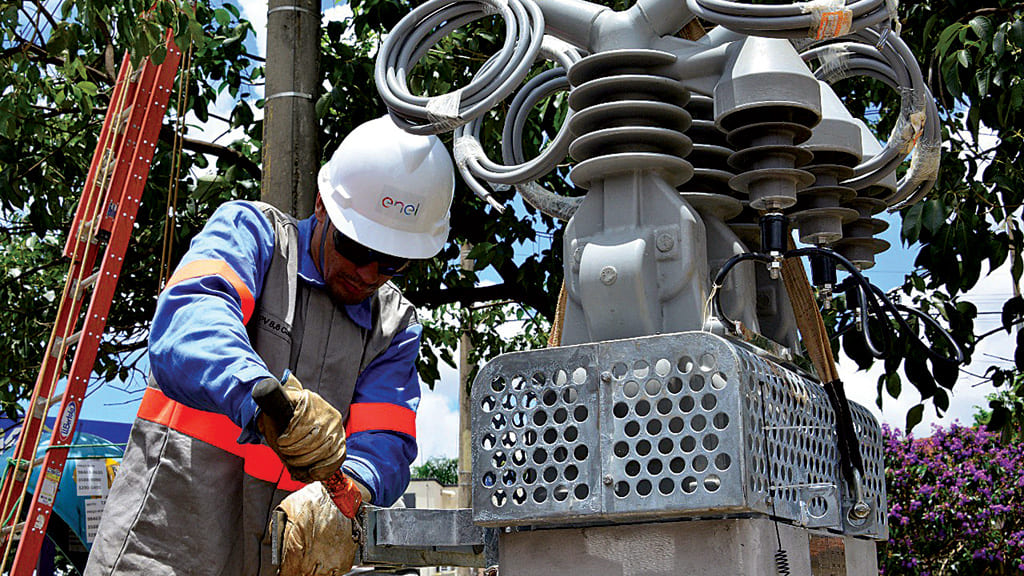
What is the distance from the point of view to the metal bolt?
6.52 feet

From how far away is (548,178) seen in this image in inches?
210

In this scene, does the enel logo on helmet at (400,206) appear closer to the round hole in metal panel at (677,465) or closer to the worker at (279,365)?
the worker at (279,365)

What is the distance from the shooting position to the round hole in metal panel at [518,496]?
192 centimetres

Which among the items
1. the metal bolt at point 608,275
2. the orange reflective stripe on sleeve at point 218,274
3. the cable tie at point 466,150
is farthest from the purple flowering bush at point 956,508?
the metal bolt at point 608,275

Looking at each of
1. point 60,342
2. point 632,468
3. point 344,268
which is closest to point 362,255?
point 344,268

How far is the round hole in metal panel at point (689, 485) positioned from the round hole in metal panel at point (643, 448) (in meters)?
0.08

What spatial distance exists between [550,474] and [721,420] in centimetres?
31

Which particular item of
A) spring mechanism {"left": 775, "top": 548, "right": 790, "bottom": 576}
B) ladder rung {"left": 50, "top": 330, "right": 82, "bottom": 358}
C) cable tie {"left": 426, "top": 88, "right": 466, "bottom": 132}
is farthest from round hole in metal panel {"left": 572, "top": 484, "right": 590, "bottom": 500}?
ladder rung {"left": 50, "top": 330, "right": 82, "bottom": 358}

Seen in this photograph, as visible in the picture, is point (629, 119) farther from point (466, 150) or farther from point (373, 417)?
point (373, 417)

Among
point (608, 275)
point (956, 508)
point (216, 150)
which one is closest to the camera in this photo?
Result: point (608, 275)

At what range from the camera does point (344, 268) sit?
2.68 metres

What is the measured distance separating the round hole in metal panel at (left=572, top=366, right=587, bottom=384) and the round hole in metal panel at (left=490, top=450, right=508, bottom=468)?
19 cm

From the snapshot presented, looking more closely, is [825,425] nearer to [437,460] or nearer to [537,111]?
[537,111]

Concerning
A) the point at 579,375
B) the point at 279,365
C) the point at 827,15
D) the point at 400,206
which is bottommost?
the point at 579,375
